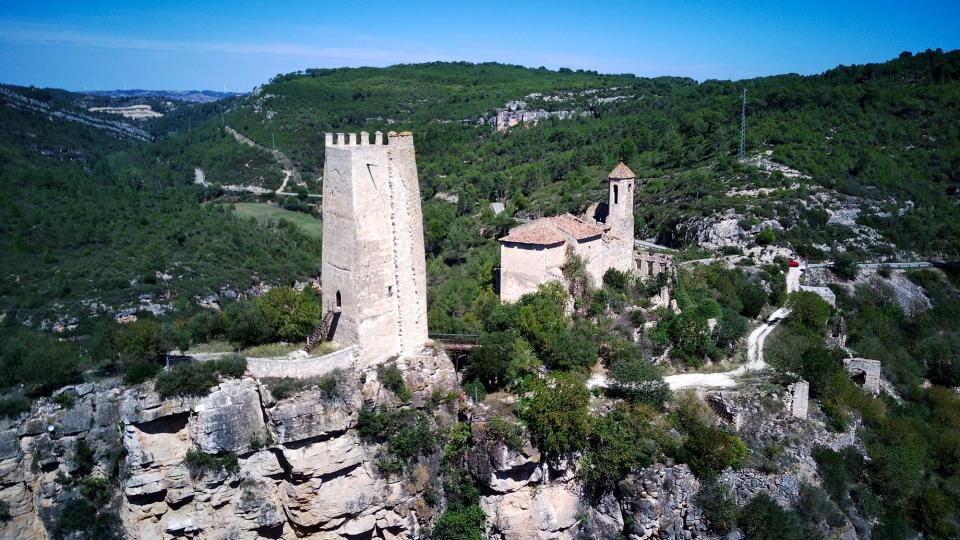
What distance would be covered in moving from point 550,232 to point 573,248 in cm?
138

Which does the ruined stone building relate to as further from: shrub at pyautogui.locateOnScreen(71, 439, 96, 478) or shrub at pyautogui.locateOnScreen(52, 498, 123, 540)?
shrub at pyautogui.locateOnScreen(52, 498, 123, 540)

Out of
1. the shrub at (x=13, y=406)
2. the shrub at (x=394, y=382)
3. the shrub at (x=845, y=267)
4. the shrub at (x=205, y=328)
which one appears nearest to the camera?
the shrub at (x=13, y=406)

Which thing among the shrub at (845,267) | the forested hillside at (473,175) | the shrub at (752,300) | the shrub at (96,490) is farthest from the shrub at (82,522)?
the shrub at (845,267)

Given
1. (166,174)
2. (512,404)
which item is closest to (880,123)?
(512,404)

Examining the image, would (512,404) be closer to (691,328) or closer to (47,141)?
(691,328)

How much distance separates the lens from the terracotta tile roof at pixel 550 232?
33.6 meters

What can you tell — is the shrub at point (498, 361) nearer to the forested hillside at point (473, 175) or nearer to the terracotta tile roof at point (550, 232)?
the forested hillside at point (473, 175)

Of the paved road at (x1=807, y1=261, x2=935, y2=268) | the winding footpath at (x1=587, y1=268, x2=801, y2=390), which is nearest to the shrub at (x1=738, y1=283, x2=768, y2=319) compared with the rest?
the winding footpath at (x1=587, y1=268, x2=801, y2=390)

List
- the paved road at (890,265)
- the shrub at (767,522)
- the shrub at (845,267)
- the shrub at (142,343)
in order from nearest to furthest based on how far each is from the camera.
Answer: the shrub at (142,343)
the shrub at (767,522)
the shrub at (845,267)
the paved road at (890,265)

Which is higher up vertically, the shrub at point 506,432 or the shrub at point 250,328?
the shrub at point 250,328

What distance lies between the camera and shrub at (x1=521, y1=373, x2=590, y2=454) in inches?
999

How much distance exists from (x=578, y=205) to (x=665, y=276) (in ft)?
67.6

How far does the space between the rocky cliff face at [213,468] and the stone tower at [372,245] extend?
7.00 feet

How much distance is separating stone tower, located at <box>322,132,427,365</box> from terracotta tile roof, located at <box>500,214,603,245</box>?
8052mm
